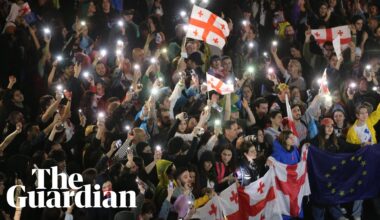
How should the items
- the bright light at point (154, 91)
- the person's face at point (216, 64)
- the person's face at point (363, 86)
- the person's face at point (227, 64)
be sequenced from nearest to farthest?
1. the bright light at point (154, 91)
2. the person's face at point (216, 64)
3. the person's face at point (227, 64)
4. the person's face at point (363, 86)

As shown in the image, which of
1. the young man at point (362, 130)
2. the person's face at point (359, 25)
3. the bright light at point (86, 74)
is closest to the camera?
the young man at point (362, 130)

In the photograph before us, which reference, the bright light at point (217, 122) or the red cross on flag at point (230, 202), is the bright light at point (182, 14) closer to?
the bright light at point (217, 122)

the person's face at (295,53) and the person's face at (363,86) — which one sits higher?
the person's face at (295,53)

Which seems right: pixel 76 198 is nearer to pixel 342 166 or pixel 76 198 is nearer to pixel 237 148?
pixel 237 148

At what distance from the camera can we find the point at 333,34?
596 inches

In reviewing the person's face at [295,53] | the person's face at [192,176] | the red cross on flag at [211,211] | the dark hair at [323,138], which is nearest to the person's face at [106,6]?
the person's face at [295,53]

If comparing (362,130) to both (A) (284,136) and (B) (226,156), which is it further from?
(B) (226,156)

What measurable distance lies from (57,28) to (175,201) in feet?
17.6

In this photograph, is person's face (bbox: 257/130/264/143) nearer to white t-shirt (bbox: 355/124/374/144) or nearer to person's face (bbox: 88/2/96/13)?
white t-shirt (bbox: 355/124/374/144)

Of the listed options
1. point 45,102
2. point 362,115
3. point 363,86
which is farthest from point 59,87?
point 363,86

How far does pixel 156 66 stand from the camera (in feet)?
43.5

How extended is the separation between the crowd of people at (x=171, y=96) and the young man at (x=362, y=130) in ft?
0.07

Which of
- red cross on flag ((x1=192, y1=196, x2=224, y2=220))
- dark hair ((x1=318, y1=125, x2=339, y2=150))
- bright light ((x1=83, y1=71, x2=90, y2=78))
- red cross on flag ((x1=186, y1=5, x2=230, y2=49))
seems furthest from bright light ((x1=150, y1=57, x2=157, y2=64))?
red cross on flag ((x1=192, y1=196, x2=224, y2=220))

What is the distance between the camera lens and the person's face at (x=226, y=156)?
35.0 ft
